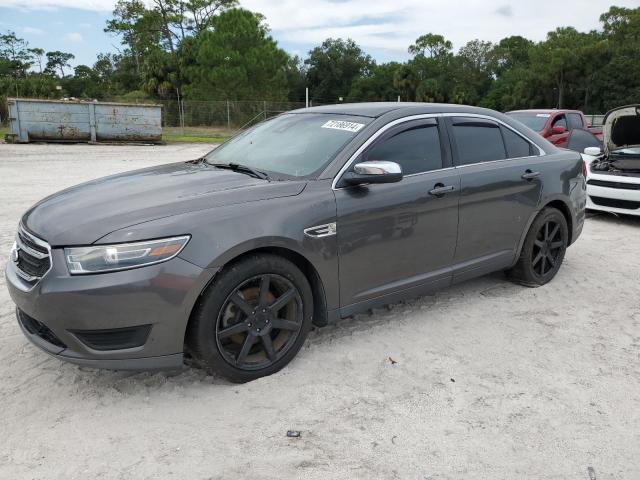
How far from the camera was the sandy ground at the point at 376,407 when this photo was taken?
255cm

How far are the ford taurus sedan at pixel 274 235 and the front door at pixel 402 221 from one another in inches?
0.4

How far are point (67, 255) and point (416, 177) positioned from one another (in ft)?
7.69

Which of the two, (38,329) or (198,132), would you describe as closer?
(38,329)

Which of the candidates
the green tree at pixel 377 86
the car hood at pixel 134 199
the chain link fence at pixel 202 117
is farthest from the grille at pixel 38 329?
the green tree at pixel 377 86

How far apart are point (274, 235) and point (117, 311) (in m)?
0.93

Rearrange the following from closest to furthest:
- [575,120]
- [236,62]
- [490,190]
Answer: [490,190] → [575,120] → [236,62]

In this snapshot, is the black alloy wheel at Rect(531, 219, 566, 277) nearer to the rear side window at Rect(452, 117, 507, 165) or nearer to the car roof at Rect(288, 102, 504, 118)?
the rear side window at Rect(452, 117, 507, 165)

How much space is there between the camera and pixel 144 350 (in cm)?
285

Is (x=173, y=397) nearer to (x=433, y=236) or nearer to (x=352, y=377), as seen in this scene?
(x=352, y=377)

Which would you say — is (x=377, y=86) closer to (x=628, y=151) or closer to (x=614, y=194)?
(x=628, y=151)

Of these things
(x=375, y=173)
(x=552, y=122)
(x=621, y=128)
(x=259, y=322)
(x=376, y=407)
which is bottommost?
(x=376, y=407)

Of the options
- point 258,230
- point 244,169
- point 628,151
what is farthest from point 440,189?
point 628,151

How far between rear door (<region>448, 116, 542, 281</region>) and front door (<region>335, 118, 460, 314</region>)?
0.14 metres

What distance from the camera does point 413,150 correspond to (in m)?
3.99
